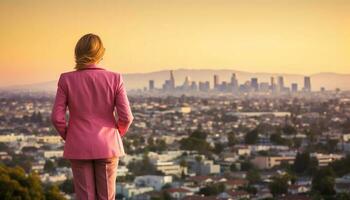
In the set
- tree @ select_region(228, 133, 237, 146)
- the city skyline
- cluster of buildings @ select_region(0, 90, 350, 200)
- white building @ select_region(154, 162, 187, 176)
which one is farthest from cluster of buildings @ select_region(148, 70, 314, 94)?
white building @ select_region(154, 162, 187, 176)

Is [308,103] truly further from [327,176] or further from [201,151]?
[327,176]

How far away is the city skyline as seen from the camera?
40.7 m

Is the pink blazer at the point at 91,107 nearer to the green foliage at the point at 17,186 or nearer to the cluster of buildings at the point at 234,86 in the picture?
the green foliage at the point at 17,186

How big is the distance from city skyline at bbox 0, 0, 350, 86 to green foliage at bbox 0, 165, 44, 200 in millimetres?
16807

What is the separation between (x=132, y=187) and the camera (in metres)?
36.5

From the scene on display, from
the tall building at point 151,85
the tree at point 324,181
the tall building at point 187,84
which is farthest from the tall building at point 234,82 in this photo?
the tree at point 324,181

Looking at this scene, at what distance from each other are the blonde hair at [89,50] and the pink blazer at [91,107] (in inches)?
1.9

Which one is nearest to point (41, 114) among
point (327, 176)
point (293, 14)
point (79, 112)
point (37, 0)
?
point (37, 0)

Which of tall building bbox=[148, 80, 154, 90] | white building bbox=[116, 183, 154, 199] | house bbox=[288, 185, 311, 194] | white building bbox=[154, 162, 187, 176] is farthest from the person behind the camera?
tall building bbox=[148, 80, 154, 90]

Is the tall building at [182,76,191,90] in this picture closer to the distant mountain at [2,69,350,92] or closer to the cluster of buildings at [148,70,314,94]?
the cluster of buildings at [148,70,314,94]

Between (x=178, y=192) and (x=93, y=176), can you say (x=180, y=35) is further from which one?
(x=93, y=176)

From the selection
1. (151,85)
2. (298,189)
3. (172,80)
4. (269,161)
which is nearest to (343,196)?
(298,189)

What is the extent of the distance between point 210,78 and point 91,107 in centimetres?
4815

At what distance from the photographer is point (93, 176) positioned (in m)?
3.53
